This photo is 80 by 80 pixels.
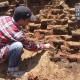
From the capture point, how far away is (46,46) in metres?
4.16

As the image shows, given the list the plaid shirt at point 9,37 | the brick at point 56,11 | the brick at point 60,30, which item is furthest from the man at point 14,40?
the brick at point 56,11

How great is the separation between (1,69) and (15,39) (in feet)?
1.83

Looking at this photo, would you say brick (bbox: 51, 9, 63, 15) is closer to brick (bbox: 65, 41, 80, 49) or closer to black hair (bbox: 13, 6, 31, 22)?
brick (bbox: 65, 41, 80, 49)

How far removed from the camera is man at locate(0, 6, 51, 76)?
398 centimetres

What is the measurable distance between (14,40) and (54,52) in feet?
2.36

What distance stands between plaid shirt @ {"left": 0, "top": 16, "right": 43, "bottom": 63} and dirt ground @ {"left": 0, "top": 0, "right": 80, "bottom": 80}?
0.79 feet

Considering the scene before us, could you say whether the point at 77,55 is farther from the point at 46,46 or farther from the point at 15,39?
the point at 15,39

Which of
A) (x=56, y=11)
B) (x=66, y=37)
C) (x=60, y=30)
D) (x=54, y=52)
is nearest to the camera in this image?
(x=54, y=52)

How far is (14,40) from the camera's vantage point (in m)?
3.98

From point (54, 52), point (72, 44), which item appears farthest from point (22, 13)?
point (72, 44)

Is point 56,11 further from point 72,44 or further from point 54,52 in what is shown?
point 54,52

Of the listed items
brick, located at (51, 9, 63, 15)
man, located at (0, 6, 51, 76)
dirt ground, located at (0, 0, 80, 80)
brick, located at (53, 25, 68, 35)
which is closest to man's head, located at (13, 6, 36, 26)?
man, located at (0, 6, 51, 76)

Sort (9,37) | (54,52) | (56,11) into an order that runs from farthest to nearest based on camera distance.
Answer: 1. (56,11)
2. (54,52)
3. (9,37)

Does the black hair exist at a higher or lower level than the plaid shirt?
higher
